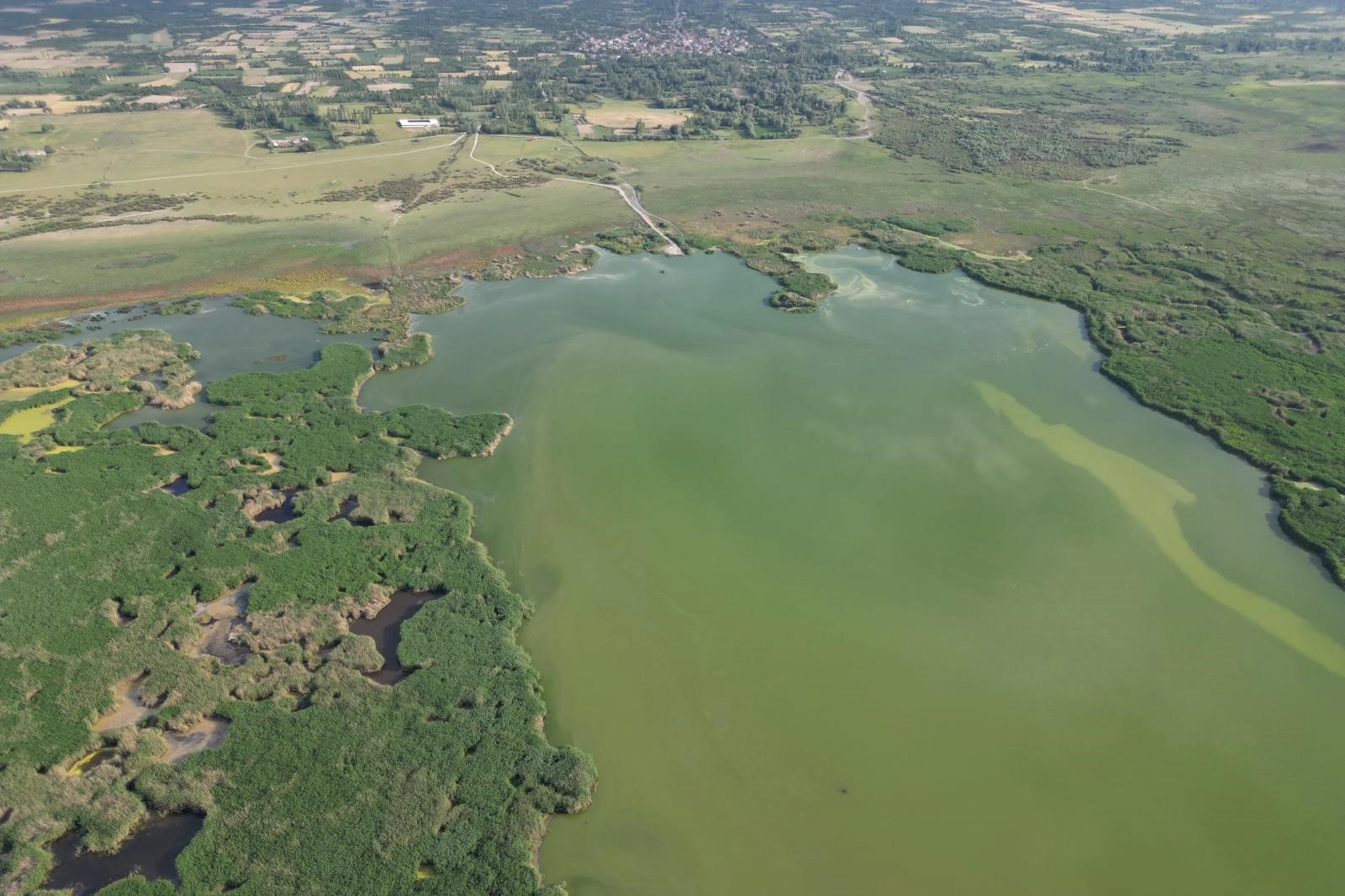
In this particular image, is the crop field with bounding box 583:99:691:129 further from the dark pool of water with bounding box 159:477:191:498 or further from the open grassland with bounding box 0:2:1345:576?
the dark pool of water with bounding box 159:477:191:498

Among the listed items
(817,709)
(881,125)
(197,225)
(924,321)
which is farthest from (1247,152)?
(197,225)

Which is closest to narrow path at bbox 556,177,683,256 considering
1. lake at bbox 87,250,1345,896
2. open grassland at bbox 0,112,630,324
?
open grassland at bbox 0,112,630,324

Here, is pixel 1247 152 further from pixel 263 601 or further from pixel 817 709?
pixel 263 601

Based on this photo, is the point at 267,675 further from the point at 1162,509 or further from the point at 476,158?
the point at 476,158

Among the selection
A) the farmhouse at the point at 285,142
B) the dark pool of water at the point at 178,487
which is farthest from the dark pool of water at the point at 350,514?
the farmhouse at the point at 285,142

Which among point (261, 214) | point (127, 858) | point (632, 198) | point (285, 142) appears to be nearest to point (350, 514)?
point (127, 858)
